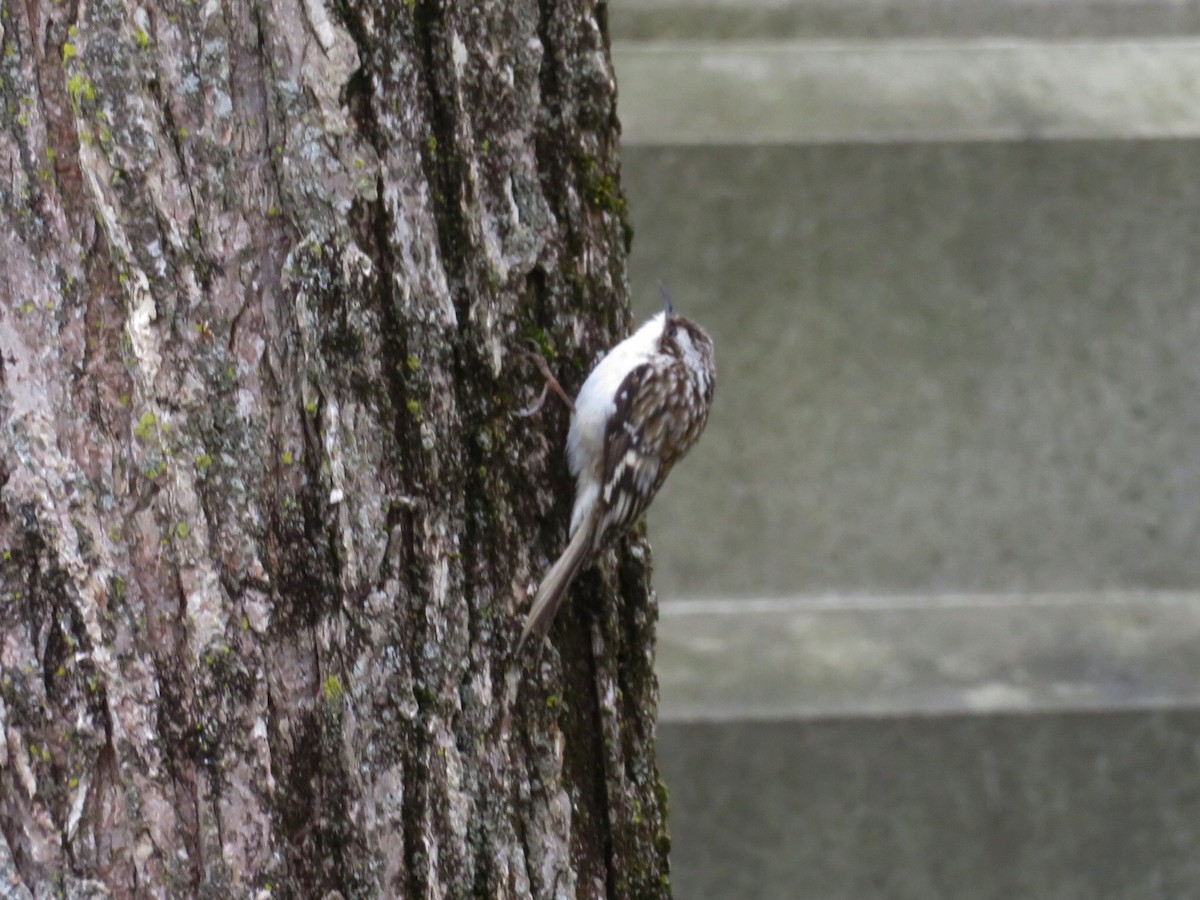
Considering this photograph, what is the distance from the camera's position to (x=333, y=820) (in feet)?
5.26

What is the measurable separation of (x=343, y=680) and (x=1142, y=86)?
11.7ft

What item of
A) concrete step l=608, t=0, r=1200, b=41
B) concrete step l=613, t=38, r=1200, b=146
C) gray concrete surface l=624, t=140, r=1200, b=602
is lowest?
gray concrete surface l=624, t=140, r=1200, b=602

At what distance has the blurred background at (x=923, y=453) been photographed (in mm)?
4113

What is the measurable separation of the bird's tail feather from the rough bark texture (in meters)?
0.10

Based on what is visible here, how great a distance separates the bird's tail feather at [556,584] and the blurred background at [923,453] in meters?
2.30

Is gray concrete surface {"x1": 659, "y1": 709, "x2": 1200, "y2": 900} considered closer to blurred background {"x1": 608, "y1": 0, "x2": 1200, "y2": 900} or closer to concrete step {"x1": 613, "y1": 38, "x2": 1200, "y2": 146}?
blurred background {"x1": 608, "y1": 0, "x2": 1200, "y2": 900}

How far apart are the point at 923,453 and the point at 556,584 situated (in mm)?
2761

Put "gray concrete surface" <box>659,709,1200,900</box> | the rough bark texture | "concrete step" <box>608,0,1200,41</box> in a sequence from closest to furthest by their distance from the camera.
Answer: the rough bark texture < "gray concrete surface" <box>659,709,1200,900</box> < "concrete step" <box>608,0,1200,41</box>

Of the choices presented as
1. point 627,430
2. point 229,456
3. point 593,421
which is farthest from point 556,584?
point 627,430

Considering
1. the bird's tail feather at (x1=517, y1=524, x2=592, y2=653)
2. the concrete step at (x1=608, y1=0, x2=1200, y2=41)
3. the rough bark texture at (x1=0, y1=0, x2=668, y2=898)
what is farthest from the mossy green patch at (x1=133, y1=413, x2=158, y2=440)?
the concrete step at (x1=608, y1=0, x2=1200, y2=41)

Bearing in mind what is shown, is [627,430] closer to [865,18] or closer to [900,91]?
[900,91]

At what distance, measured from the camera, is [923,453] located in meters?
4.32

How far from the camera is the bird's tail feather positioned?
68.1 inches

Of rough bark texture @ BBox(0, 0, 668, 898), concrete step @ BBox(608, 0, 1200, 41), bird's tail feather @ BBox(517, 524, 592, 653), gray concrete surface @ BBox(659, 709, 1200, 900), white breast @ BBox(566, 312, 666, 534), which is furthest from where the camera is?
concrete step @ BBox(608, 0, 1200, 41)
